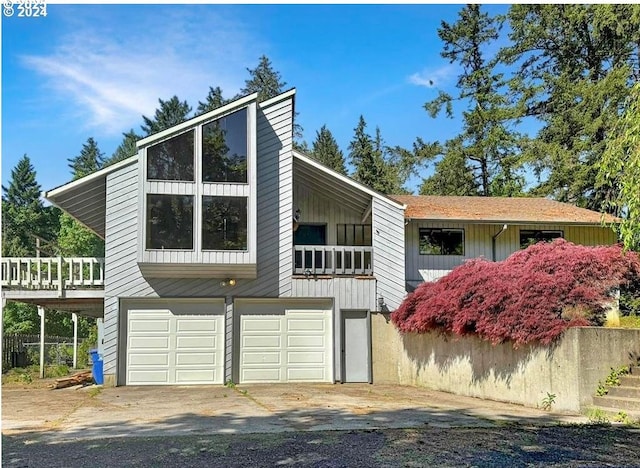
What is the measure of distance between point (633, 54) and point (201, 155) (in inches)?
799

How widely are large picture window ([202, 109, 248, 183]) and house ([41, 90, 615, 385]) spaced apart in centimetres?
3

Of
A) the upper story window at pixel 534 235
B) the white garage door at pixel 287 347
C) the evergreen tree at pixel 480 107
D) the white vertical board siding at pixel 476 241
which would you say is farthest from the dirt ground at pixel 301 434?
the evergreen tree at pixel 480 107

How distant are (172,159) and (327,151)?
32.8 m

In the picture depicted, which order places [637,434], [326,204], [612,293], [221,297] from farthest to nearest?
[326,204]
[221,297]
[612,293]
[637,434]

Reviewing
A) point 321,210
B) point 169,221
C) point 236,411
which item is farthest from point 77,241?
point 236,411

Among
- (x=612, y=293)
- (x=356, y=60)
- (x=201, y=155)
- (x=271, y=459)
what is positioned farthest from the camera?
(x=201, y=155)

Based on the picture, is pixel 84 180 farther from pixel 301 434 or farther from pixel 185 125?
pixel 301 434

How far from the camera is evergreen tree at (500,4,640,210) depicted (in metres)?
24.8

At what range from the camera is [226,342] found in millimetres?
16109

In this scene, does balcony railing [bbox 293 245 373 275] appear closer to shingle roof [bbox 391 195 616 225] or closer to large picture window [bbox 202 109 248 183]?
shingle roof [bbox 391 195 616 225]

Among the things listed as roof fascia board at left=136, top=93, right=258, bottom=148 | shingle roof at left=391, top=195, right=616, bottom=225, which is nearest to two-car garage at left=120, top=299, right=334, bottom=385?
roof fascia board at left=136, top=93, right=258, bottom=148

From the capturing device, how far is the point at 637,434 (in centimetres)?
793

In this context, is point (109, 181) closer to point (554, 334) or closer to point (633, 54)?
point (554, 334)

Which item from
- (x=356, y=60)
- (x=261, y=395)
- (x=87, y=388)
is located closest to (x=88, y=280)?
(x=87, y=388)
